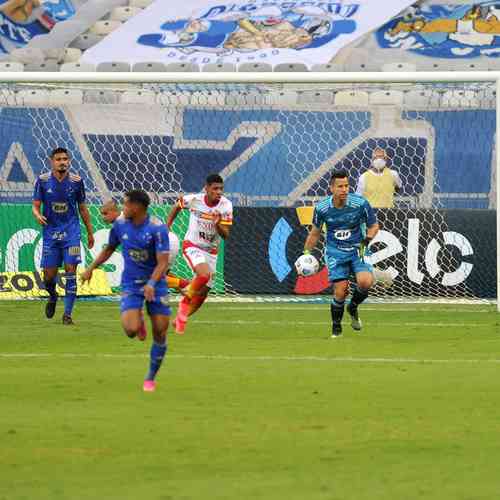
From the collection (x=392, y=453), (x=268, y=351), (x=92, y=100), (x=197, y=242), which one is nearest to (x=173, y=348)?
(x=268, y=351)

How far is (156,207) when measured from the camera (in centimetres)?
2194

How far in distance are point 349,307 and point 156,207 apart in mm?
6269

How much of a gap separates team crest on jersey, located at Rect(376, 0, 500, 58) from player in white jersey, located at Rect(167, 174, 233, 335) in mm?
13998

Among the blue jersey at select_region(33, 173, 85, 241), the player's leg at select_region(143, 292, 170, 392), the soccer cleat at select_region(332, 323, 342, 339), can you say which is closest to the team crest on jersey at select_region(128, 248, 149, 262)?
the player's leg at select_region(143, 292, 170, 392)

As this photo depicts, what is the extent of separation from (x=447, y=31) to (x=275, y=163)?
8.01 m

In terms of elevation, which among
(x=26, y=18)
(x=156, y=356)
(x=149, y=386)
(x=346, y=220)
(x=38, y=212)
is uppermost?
(x=156, y=356)

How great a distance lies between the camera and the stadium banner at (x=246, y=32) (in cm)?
3052

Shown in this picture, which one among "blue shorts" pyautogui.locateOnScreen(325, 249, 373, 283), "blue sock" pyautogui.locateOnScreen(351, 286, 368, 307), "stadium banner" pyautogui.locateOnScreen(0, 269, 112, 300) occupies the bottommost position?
"stadium banner" pyautogui.locateOnScreen(0, 269, 112, 300)

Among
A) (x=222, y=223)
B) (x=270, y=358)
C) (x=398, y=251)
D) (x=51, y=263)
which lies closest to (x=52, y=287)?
(x=51, y=263)

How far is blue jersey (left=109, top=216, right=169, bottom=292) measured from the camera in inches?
437

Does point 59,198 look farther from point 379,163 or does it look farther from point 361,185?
point 379,163

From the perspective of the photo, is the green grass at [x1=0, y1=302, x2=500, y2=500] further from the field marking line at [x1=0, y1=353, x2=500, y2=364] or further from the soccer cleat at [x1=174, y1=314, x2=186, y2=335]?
the soccer cleat at [x1=174, y1=314, x2=186, y2=335]

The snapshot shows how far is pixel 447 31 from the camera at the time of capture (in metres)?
30.0

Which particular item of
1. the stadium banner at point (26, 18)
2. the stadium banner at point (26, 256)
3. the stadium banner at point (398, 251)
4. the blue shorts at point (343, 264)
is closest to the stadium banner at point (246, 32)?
the stadium banner at point (26, 18)
